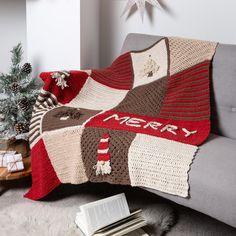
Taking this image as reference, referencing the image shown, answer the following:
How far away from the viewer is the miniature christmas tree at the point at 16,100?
6.82 feet

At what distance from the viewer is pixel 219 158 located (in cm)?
144

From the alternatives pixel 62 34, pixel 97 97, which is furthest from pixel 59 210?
pixel 62 34

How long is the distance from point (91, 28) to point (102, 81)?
56 centimetres

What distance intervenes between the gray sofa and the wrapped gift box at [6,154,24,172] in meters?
0.71

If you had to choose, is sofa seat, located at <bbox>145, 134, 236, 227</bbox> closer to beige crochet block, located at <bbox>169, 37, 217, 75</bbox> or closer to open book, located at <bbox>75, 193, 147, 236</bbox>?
open book, located at <bbox>75, 193, 147, 236</bbox>

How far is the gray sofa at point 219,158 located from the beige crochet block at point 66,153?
351 mm

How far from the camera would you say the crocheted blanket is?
1.48m

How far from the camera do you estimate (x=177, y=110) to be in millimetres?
1809

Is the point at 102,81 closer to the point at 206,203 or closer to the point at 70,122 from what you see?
the point at 70,122

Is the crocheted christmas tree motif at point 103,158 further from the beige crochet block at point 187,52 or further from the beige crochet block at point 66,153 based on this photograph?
the beige crochet block at point 187,52

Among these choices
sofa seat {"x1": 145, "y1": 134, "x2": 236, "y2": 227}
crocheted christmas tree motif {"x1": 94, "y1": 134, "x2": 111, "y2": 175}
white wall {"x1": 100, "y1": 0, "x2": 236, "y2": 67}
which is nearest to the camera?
sofa seat {"x1": 145, "y1": 134, "x2": 236, "y2": 227}

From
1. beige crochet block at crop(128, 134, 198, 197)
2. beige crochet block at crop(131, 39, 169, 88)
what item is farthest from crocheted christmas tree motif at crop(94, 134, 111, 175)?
beige crochet block at crop(131, 39, 169, 88)

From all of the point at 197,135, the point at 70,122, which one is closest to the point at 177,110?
the point at 197,135

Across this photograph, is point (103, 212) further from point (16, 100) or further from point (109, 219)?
point (16, 100)
